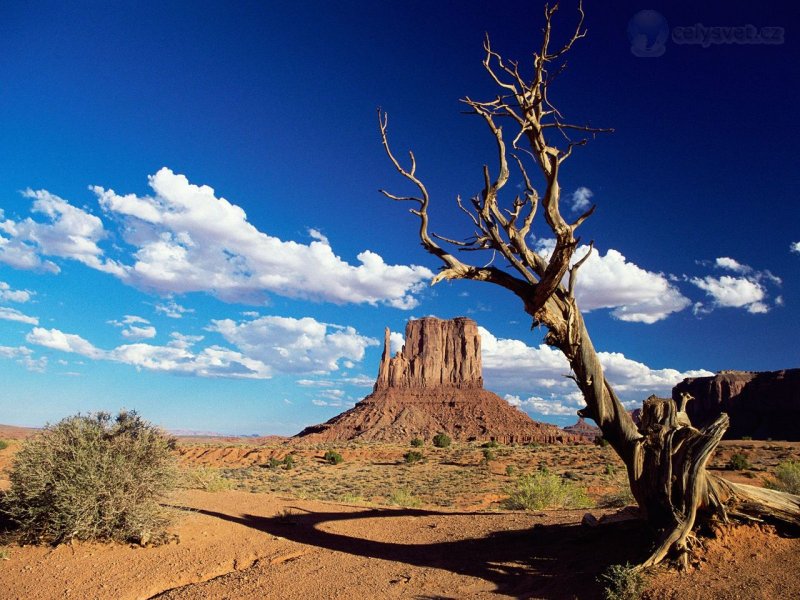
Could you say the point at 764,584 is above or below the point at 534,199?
below

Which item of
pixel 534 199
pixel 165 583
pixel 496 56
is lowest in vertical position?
pixel 165 583

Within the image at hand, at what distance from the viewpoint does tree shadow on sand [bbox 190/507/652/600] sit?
6.01 metres

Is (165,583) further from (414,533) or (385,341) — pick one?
(385,341)

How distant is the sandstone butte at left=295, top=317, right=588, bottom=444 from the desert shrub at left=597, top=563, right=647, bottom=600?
70.1 m

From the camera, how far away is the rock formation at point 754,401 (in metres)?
81.1

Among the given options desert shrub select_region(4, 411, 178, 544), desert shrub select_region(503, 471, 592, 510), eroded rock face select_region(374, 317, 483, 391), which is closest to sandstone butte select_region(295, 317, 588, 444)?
eroded rock face select_region(374, 317, 483, 391)

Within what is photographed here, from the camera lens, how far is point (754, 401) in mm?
89250

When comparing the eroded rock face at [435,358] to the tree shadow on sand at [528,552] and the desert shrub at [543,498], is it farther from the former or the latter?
the tree shadow on sand at [528,552]

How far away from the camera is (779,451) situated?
111 ft

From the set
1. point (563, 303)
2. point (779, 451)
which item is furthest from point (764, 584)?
point (779, 451)

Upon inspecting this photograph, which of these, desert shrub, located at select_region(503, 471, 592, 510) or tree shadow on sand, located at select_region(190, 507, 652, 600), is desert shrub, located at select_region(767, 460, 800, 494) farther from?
tree shadow on sand, located at select_region(190, 507, 652, 600)

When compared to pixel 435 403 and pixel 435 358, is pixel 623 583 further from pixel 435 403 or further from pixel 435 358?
pixel 435 358

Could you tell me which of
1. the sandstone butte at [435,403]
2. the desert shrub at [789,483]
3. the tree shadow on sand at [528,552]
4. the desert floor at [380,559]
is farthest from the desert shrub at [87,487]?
the sandstone butte at [435,403]

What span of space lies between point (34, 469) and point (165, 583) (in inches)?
126
